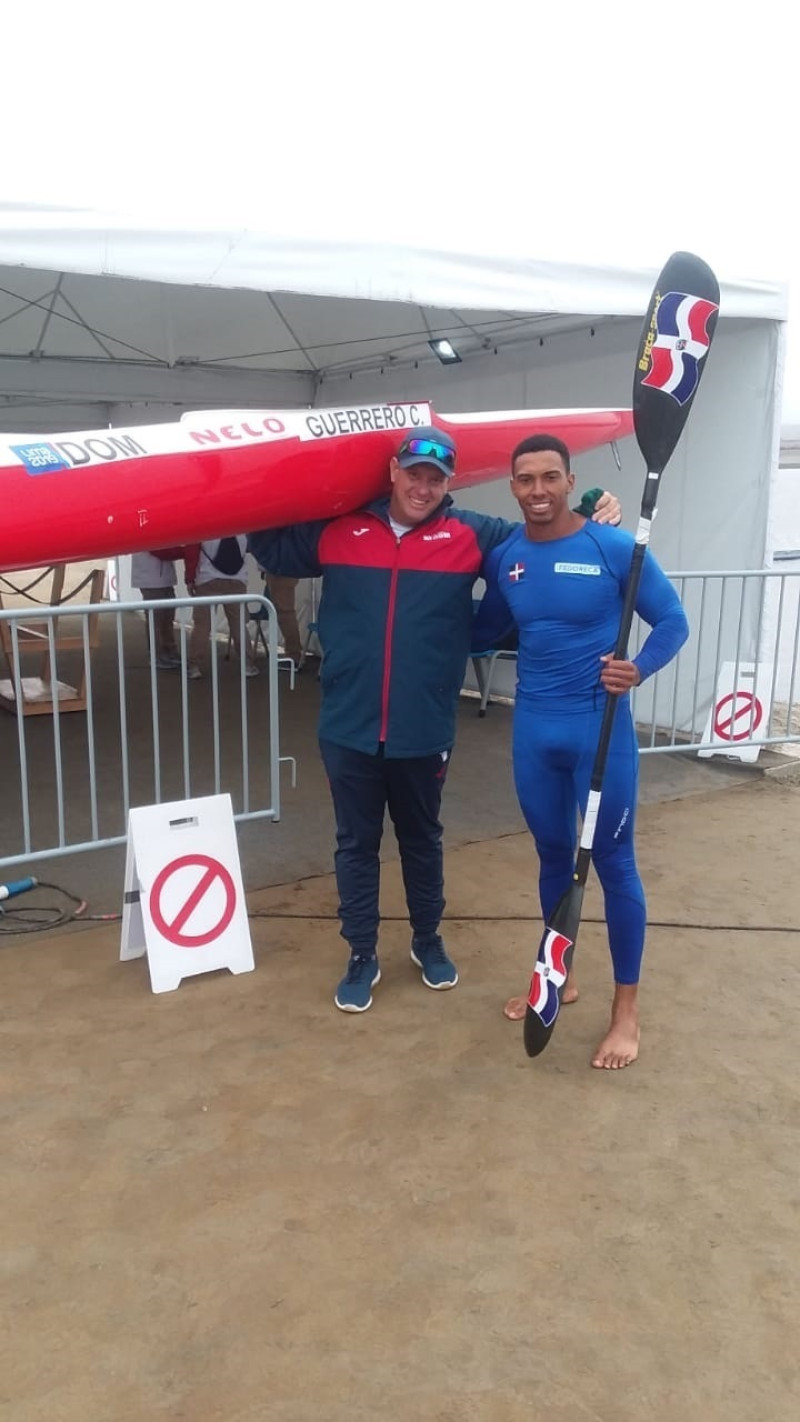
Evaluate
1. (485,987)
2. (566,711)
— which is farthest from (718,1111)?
(566,711)

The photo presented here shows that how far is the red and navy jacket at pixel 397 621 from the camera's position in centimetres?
269

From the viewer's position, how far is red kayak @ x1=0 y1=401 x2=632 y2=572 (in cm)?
283

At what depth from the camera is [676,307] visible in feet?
8.70

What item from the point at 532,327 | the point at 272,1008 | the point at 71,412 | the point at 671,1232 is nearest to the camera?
the point at 671,1232

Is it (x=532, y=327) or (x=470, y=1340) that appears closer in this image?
(x=470, y=1340)

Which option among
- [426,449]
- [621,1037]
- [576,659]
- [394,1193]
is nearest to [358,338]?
[426,449]

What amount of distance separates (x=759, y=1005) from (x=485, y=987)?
0.84 m

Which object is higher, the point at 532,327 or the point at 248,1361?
the point at 532,327

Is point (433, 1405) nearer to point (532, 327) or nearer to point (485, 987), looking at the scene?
point (485, 987)

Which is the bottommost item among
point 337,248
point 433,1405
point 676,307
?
point 433,1405

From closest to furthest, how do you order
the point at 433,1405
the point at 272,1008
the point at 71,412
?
the point at 433,1405 → the point at 272,1008 → the point at 71,412

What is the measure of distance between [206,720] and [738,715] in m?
3.36

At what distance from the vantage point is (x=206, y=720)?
6.59 m

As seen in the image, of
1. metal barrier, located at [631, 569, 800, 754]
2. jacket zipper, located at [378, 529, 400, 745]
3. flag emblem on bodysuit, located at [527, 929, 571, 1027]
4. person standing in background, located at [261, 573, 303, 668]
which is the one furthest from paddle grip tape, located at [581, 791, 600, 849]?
person standing in background, located at [261, 573, 303, 668]
